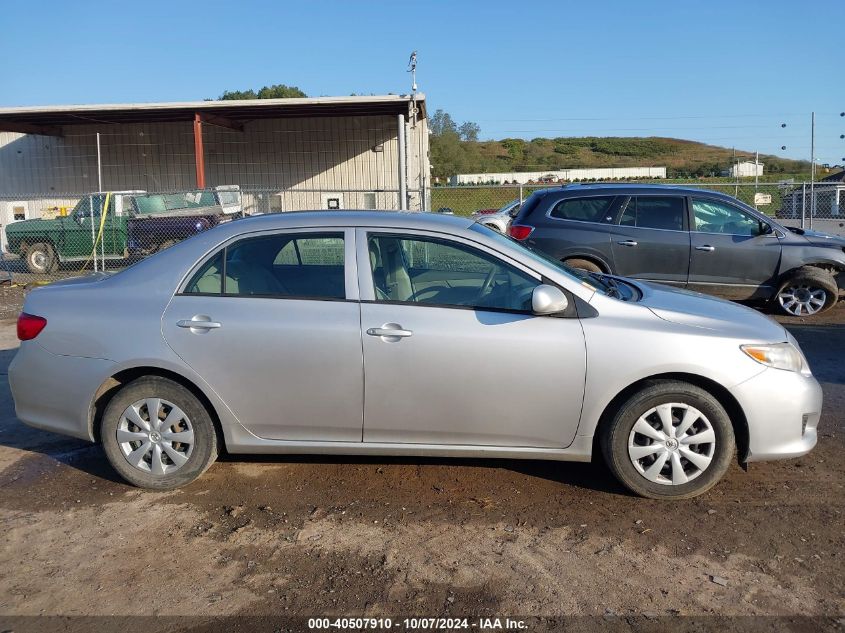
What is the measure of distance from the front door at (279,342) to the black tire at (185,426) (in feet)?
0.66

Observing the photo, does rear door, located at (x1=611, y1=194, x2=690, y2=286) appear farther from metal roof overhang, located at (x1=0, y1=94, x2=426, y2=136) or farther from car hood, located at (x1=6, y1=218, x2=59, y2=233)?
car hood, located at (x1=6, y1=218, x2=59, y2=233)

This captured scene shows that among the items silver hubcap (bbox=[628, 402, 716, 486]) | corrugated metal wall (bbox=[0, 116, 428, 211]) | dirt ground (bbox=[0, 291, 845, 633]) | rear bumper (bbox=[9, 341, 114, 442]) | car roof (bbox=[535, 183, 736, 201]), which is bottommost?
dirt ground (bbox=[0, 291, 845, 633])

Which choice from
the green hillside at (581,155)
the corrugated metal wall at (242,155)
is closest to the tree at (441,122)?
the green hillside at (581,155)

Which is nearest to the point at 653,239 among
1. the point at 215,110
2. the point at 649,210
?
the point at 649,210

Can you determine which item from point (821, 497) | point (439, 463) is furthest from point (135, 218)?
point (821, 497)

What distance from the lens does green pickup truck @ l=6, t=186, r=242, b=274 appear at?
1606 centimetres

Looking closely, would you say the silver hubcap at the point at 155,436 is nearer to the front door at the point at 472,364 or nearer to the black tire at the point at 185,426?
the black tire at the point at 185,426

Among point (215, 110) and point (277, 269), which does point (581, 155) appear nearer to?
point (215, 110)

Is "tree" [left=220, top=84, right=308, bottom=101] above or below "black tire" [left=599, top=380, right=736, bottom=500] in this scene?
above

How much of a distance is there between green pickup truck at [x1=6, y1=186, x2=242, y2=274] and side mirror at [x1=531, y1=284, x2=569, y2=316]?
502 inches

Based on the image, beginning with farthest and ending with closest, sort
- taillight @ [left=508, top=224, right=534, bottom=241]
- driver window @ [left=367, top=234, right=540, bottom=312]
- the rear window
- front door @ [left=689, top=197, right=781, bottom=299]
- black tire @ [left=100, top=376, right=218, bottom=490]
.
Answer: the rear window < taillight @ [left=508, top=224, right=534, bottom=241] < front door @ [left=689, top=197, right=781, bottom=299] < black tire @ [left=100, top=376, right=218, bottom=490] < driver window @ [left=367, top=234, right=540, bottom=312]

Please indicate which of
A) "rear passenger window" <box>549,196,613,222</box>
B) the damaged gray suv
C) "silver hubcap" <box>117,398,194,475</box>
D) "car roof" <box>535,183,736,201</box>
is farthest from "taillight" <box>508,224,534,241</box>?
"silver hubcap" <box>117,398,194,475</box>

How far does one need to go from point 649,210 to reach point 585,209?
2.68 feet

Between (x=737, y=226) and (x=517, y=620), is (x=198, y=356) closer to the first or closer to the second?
(x=517, y=620)
